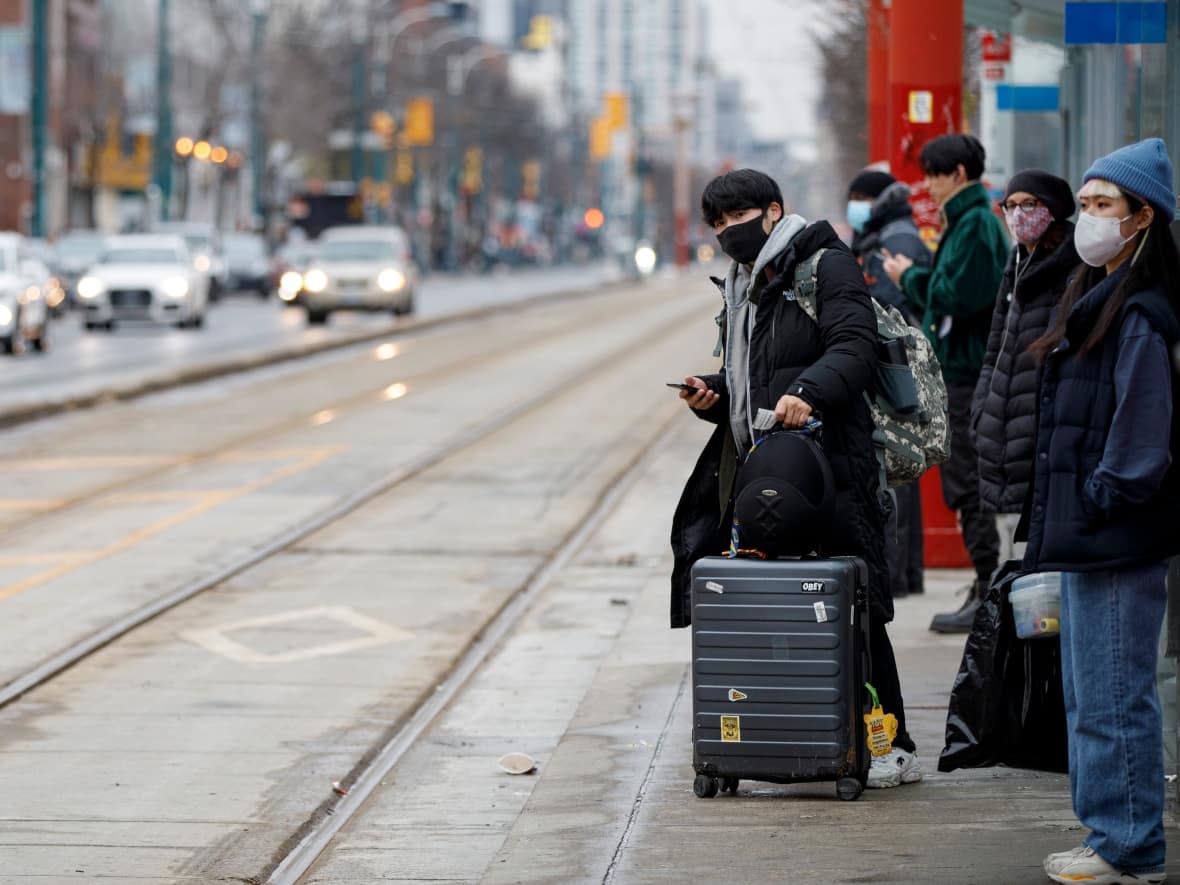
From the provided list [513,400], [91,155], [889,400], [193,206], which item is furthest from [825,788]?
[193,206]

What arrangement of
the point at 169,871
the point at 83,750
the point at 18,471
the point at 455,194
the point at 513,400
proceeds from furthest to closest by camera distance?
the point at 455,194
the point at 513,400
the point at 18,471
the point at 83,750
the point at 169,871

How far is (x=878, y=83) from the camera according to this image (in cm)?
1766

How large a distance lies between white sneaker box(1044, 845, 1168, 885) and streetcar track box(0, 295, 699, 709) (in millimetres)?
4745

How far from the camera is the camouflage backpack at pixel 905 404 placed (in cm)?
684

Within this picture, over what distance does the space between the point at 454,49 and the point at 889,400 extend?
121888mm

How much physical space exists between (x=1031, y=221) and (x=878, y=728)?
5.13ft

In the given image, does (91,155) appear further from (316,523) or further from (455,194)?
(316,523)

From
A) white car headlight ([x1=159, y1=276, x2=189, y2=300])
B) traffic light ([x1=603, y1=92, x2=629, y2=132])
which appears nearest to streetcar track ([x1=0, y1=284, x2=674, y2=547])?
white car headlight ([x1=159, y1=276, x2=189, y2=300])

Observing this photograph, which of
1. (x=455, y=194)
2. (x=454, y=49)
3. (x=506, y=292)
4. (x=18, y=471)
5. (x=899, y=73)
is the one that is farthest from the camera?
(x=454, y=49)

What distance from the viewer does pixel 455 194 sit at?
330 feet

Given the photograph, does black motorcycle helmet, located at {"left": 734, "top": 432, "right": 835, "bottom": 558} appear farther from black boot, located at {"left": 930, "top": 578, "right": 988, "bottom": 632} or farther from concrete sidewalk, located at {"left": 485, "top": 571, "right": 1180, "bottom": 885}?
black boot, located at {"left": 930, "top": 578, "right": 988, "bottom": 632}

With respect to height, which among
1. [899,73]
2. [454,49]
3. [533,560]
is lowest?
[533,560]

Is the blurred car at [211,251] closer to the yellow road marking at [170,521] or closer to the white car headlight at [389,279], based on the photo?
the white car headlight at [389,279]

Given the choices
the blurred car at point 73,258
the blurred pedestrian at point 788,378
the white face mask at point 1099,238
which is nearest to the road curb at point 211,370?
the blurred car at point 73,258
